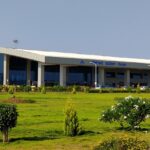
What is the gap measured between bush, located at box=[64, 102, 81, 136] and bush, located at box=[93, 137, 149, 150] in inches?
238

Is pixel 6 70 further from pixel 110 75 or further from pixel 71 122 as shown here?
pixel 71 122

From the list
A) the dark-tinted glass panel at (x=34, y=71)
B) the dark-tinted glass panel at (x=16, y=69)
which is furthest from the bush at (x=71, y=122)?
the dark-tinted glass panel at (x=34, y=71)

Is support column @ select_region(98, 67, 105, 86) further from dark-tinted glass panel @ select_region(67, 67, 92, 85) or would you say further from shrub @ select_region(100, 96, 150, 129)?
shrub @ select_region(100, 96, 150, 129)

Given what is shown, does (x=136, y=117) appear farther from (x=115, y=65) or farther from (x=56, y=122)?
(x=115, y=65)

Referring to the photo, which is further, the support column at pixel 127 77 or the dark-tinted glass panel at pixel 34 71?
the support column at pixel 127 77

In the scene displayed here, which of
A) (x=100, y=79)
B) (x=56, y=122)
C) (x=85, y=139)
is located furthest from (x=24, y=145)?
(x=100, y=79)

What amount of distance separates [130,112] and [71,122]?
7.70 ft

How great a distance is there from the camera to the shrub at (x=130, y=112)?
17.3m

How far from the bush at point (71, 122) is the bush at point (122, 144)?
6.03 meters

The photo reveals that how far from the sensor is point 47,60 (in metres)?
80.4

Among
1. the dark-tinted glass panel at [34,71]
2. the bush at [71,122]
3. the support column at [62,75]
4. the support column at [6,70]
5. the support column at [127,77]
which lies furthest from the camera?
the support column at [127,77]

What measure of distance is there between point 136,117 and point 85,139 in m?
2.62

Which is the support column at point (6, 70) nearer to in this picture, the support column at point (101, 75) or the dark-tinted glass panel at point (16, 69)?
the dark-tinted glass panel at point (16, 69)

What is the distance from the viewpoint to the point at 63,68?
88.5 m
